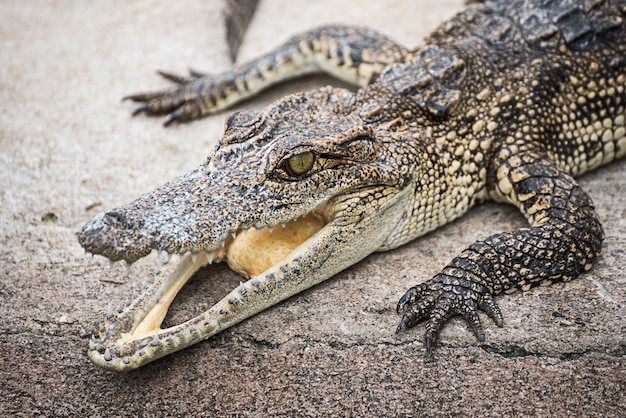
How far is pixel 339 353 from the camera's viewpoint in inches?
113

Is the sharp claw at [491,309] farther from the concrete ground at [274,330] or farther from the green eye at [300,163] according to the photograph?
the green eye at [300,163]

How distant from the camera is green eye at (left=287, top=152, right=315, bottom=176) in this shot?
295cm

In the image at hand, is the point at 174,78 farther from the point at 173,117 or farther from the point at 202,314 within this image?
the point at 202,314

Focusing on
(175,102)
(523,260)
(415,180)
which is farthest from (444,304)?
(175,102)

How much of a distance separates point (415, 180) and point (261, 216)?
3.09 feet

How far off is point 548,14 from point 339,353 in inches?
98.7

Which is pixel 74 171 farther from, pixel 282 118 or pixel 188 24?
pixel 188 24

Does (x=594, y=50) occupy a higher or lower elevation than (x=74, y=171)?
higher

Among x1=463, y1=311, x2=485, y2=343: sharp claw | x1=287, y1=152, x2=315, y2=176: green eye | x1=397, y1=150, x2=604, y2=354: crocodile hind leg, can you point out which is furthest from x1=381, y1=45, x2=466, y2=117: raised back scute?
x1=463, y1=311, x2=485, y2=343: sharp claw

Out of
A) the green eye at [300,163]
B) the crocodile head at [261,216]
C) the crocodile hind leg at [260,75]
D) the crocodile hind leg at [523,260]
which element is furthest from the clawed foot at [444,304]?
the crocodile hind leg at [260,75]

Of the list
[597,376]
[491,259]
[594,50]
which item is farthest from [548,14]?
[597,376]

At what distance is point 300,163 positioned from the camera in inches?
117

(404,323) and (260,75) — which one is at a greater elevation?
(260,75)

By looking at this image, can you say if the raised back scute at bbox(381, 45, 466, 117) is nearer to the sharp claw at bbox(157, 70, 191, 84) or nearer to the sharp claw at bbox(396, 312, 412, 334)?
the sharp claw at bbox(396, 312, 412, 334)
